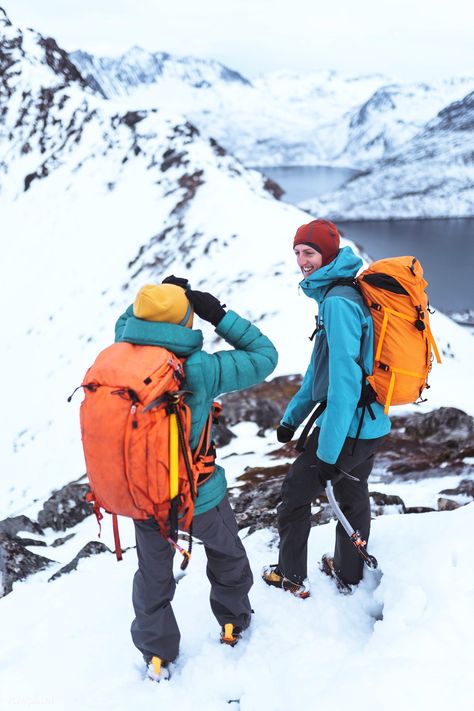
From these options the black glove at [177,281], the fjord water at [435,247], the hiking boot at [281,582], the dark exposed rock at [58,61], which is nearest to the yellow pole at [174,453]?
the black glove at [177,281]

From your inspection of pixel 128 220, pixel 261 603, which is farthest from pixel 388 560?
pixel 128 220

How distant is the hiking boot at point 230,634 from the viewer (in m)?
3.62

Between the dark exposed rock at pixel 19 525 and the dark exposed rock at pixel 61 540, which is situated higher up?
the dark exposed rock at pixel 19 525

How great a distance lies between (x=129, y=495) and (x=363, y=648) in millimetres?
1932

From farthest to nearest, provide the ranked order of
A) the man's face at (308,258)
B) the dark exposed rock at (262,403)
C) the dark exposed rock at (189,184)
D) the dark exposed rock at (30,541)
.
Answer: the dark exposed rock at (189,184), the dark exposed rock at (262,403), the dark exposed rock at (30,541), the man's face at (308,258)

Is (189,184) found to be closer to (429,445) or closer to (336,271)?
(429,445)

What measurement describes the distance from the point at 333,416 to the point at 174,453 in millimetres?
1068

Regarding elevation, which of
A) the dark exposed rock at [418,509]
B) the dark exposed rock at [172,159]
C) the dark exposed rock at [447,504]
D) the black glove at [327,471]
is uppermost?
the dark exposed rock at [172,159]

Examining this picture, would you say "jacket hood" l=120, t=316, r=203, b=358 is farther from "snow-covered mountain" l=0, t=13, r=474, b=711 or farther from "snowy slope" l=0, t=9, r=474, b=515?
"snowy slope" l=0, t=9, r=474, b=515

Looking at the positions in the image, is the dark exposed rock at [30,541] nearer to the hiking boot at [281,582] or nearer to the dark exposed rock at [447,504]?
the hiking boot at [281,582]

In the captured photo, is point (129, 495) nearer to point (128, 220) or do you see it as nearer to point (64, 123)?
point (128, 220)

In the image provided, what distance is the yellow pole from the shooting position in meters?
2.84

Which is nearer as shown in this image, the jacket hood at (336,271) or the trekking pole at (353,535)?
the jacket hood at (336,271)

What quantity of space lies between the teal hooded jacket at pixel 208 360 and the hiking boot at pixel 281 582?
4.13 ft
